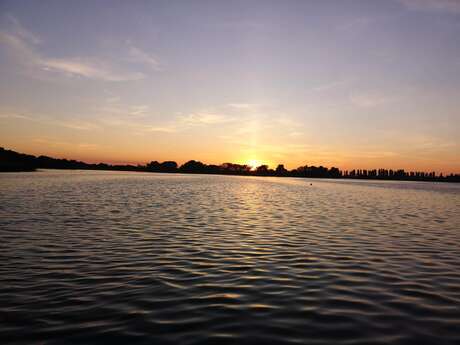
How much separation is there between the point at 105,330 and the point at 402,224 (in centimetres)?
2803

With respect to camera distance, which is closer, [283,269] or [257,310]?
[257,310]

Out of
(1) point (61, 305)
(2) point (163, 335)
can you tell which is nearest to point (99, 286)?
(1) point (61, 305)

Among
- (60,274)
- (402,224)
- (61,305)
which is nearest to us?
(61,305)

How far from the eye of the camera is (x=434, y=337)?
7.98m

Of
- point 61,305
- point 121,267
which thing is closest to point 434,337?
point 61,305

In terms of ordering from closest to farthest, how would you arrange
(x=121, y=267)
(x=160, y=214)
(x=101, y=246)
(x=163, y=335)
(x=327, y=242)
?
(x=163, y=335)
(x=121, y=267)
(x=101, y=246)
(x=327, y=242)
(x=160, y=214)

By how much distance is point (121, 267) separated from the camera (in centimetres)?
1354

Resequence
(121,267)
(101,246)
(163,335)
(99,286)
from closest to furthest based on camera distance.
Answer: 1. (163,335)
2. (99,286)
3. (121,267)
4. (101,246)

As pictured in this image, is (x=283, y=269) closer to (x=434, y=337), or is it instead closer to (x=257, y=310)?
(x=257, y=310)

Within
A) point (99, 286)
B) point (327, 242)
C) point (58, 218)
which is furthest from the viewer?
point (58, 218)

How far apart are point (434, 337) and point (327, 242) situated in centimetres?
1206

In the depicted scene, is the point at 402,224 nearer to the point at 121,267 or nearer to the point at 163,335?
the point at 121,267

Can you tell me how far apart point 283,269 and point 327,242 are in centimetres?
714

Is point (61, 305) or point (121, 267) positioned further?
point (121, 267)
